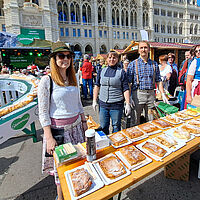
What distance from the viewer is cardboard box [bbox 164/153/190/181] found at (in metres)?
2.06

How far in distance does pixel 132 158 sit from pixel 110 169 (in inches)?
9.7

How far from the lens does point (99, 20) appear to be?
1635 inches

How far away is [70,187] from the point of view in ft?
3.41

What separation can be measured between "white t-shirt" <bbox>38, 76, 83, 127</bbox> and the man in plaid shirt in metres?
1.69

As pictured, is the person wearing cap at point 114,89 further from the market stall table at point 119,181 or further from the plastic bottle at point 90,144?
the plastic bottle at point 90,144

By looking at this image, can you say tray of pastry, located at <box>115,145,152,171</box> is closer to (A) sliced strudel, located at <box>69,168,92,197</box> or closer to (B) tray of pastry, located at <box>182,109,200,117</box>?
(A) sliced strudel, located at <box>69,168,92,197</box>

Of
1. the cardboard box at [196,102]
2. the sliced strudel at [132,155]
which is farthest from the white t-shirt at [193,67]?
the sliced strudel at [132,155]

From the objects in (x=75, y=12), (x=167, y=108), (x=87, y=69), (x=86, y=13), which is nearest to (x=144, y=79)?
(x=167, y=108)

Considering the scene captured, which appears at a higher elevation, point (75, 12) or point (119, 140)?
point (75, 12)

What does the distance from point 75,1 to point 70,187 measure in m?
45.0

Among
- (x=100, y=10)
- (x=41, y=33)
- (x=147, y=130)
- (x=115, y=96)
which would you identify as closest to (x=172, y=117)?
(x=147, y=130)

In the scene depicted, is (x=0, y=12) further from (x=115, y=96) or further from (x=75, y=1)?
(x=115, y=96)

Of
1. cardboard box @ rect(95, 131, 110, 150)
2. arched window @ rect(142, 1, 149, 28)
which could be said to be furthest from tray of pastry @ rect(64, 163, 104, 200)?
arched window @ rect(142, 1, 149, 28)

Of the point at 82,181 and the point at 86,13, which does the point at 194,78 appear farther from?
the point at 86,13
